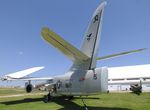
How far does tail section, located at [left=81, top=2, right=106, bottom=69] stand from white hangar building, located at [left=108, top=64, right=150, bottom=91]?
51.4 metres

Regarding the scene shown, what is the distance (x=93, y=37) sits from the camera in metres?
21.8

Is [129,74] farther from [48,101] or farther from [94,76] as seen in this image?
[94,76]

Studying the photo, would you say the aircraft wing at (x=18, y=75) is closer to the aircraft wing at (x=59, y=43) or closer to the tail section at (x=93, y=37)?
the tail section at (x=93, y=37)

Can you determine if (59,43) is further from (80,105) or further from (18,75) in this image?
(18,75)

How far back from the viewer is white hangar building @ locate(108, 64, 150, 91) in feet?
248

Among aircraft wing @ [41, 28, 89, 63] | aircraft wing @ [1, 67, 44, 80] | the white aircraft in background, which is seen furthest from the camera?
aircraft wing @ [1, 67, 44, 80]

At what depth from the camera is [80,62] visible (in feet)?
73.4

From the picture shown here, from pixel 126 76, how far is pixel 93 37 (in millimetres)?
Answer: 62804

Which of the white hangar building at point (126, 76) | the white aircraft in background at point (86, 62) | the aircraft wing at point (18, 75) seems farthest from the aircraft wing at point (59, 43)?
the white hangar building at point (126, 76)

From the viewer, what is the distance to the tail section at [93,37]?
21.1m

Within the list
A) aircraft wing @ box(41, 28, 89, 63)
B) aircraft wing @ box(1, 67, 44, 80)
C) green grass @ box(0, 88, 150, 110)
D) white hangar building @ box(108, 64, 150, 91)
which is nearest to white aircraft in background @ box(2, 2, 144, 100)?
aircraft wing @ box(41, 28, 89, 63)

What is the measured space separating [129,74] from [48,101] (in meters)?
57.1

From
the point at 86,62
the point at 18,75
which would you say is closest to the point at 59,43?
the point at 86,62

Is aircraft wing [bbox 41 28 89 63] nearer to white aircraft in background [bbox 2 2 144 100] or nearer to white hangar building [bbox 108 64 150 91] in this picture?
white aircraft in background [bbox 2 2 144 100]
